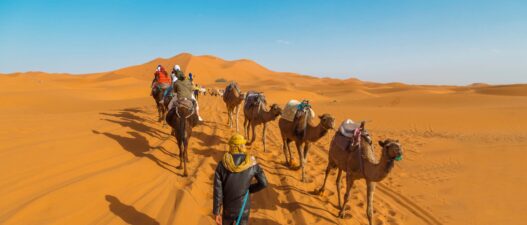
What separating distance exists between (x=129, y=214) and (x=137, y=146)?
186 inches

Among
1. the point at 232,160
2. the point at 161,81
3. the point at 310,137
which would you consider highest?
the point at 161,81

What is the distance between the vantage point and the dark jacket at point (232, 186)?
381 centimetres

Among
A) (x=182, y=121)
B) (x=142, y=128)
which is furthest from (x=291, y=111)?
(x=142, y=128)

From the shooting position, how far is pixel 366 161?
5551mm

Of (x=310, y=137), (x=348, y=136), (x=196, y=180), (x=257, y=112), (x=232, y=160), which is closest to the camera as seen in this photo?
(x=232, y=160)

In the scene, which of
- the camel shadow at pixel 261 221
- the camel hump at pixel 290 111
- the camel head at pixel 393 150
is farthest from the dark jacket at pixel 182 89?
the camel head at pixel 393 150

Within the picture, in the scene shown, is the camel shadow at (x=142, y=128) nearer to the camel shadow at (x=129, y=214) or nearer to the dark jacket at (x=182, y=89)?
the dark jacket at (x=182, y=89)

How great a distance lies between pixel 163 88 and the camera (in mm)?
12992

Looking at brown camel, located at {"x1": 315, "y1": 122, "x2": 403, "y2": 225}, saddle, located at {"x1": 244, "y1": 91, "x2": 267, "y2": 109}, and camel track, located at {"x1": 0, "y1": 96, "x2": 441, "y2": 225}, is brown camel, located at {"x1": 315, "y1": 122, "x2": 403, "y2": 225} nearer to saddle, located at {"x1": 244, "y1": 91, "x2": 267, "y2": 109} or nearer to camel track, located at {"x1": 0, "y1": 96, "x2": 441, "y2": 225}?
camel track, located at {"x1": 0, "y1": 96, "x2": 441, "y2": 225}

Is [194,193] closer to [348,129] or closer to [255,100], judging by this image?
[348,129]

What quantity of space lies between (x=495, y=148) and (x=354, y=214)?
27.5 ft

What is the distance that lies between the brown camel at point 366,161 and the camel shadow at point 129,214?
153 inches

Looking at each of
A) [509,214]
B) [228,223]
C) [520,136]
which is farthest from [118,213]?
[520,136]

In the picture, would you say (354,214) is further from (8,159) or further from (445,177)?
(8,159)
